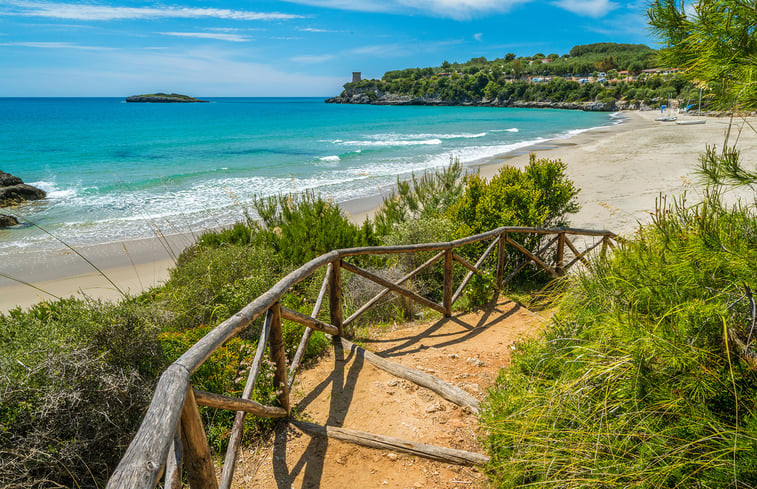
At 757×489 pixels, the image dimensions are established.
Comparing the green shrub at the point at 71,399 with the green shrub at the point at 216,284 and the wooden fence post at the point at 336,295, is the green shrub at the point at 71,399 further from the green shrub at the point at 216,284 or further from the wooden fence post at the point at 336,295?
the wooden fence post at the point at 336,295

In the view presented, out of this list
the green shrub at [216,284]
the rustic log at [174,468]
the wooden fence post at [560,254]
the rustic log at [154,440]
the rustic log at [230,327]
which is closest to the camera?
the rustic log at [154,440]

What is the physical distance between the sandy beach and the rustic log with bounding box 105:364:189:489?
10.2 feet

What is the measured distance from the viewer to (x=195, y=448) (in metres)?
2.15

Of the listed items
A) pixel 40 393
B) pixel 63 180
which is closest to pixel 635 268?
pixel 40 393

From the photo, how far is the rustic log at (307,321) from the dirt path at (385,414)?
0.92 feet

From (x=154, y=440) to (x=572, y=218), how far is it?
12493mm

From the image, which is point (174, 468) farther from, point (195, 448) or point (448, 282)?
point (448, 282)

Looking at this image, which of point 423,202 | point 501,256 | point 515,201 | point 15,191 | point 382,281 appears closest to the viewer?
point 382,281

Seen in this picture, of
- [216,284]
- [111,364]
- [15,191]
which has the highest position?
[15,191]

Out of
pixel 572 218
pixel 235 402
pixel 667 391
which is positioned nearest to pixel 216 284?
pixel 235 402

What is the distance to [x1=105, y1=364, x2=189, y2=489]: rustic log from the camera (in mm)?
1421

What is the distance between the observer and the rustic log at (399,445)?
3.04 meters

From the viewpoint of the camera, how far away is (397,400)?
3936 millimetres

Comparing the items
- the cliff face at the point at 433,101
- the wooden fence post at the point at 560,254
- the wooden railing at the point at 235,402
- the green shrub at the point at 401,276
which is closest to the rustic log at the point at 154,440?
the wooden railing at the point at 235,402
